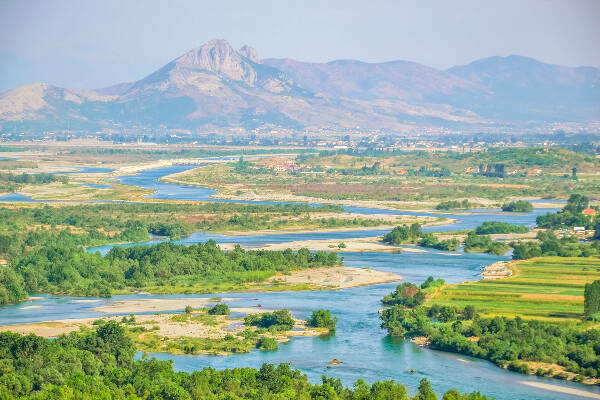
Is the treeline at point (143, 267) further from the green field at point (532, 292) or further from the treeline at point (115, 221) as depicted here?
the green field at point (532, 292)

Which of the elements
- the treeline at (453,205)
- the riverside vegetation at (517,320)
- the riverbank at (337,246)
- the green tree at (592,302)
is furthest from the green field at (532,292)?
the treeline at (453,205)

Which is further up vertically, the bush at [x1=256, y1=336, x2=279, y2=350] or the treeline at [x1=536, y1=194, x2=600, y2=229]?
the treeline at [x1=536, y1=194, x2=600, y2=229]

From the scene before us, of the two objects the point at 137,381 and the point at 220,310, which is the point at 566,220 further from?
the point at 137,381

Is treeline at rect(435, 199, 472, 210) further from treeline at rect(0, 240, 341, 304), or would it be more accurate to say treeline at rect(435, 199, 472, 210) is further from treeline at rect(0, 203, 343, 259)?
treeline at rect(0, 240, 341, 304)

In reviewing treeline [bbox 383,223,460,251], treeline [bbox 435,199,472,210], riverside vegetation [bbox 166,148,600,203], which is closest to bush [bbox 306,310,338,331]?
treeline [bbox 383,223,460,251]

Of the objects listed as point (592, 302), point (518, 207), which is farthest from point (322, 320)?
Answer: point (518, 207)
